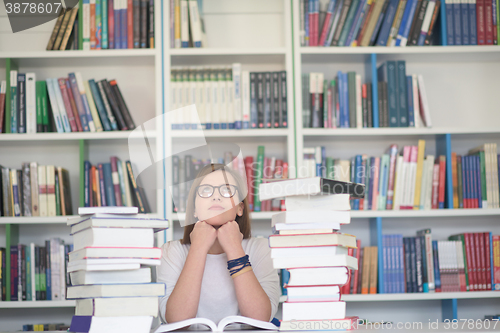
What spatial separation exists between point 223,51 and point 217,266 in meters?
1.37

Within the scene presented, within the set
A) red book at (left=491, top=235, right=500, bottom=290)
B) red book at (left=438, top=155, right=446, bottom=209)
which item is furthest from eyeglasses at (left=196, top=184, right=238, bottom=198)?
red book at (left=491, top=235, right=500, bottom=290)

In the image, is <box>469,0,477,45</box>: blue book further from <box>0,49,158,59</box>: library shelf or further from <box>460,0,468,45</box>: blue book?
<box>0,49,158,59</box>: library shelf

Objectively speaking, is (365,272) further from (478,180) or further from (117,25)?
(117,25)

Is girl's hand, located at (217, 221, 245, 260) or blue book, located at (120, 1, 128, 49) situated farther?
blue book, located at (120, 1, 128, 49)

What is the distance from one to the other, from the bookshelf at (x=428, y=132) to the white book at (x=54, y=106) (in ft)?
4.12

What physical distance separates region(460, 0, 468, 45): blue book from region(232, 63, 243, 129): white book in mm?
1245

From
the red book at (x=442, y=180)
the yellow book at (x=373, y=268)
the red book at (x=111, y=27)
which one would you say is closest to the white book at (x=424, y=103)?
the red book at (x=442, y=180)

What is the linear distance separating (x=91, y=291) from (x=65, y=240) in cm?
185

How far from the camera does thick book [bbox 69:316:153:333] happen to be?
100 centimetres

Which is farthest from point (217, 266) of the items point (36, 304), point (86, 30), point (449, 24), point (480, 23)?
point (480, 23)

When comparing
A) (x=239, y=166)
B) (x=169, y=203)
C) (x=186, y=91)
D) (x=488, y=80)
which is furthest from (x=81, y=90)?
(x=488, y=80)

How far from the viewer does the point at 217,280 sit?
1568 millimetres

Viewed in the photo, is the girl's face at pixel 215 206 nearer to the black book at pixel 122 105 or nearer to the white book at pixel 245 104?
the white book at pixel 245 104

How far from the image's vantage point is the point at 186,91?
2562 millimetres
